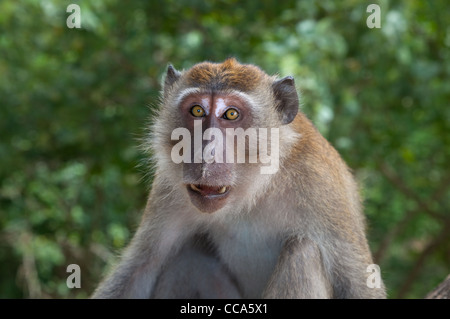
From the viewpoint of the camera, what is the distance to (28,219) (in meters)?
9.83

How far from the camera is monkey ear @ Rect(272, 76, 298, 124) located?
5.26 metres

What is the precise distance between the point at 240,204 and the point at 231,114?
0.77 m

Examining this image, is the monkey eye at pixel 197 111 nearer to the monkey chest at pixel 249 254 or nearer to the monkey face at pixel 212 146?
the monkey face at pixel 212 146

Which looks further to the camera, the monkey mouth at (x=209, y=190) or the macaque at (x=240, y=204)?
the macaque at (x=240, y=204)

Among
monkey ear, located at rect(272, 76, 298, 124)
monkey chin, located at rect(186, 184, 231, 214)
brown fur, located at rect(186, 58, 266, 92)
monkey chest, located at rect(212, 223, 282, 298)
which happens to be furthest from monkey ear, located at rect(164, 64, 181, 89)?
monkey chest, located at rect(212, 223, 282, 298)

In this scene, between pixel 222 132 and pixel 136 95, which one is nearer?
pixel 222 132

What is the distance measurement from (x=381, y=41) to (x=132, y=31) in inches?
136

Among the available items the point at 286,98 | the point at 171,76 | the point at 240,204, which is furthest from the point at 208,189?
the point at 171,76

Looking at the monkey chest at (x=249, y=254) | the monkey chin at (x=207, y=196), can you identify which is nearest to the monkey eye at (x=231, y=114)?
the monkey chin at (x=207, y=196)

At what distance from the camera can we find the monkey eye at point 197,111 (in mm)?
4785

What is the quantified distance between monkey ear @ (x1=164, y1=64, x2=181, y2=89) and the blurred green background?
1.50 metres

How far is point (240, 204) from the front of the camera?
5035 millimetres

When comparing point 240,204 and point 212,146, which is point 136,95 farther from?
point 212,146

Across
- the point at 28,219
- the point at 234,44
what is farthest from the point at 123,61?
the point at 28,219
